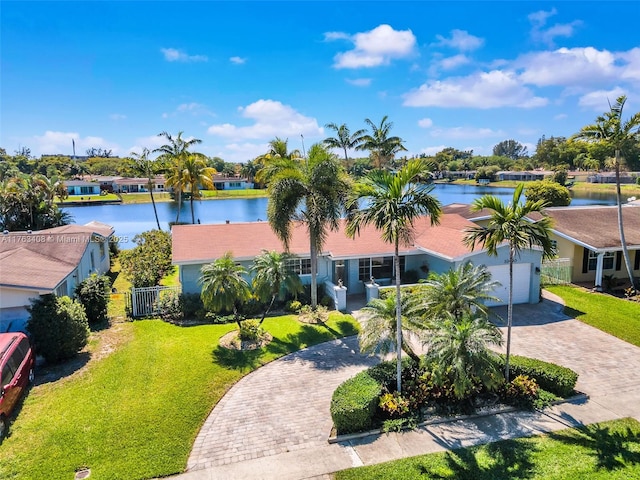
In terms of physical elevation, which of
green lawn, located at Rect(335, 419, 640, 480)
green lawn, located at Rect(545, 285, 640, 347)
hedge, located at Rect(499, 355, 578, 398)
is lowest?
green lawn, located at Rect(335, 419, 640, 480)

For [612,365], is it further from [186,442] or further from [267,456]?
[186,442]

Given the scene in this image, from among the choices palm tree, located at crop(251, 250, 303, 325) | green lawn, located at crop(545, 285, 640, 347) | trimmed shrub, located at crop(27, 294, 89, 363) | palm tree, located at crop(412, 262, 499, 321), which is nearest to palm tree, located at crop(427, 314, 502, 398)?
palm tree, located at crop(412, 262, 499, 321)

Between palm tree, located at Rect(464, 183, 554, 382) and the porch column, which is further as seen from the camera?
the porch column

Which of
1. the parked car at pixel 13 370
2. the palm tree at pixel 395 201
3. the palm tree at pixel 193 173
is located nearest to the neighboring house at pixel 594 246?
the palm tree at pixel 395 201

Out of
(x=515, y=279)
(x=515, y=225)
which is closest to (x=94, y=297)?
(x=515, y=225)

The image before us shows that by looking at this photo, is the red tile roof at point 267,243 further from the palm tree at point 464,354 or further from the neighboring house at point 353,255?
the palm tree at point 464,354

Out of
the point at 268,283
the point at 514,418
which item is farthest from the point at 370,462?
the point at 268,283

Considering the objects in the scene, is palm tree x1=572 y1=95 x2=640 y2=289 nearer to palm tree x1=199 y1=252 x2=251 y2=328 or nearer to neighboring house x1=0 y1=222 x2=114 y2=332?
palm tree x1=199 y1=252 x2=251 y2=328

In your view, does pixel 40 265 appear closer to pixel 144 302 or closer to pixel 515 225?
pixel 144 302
